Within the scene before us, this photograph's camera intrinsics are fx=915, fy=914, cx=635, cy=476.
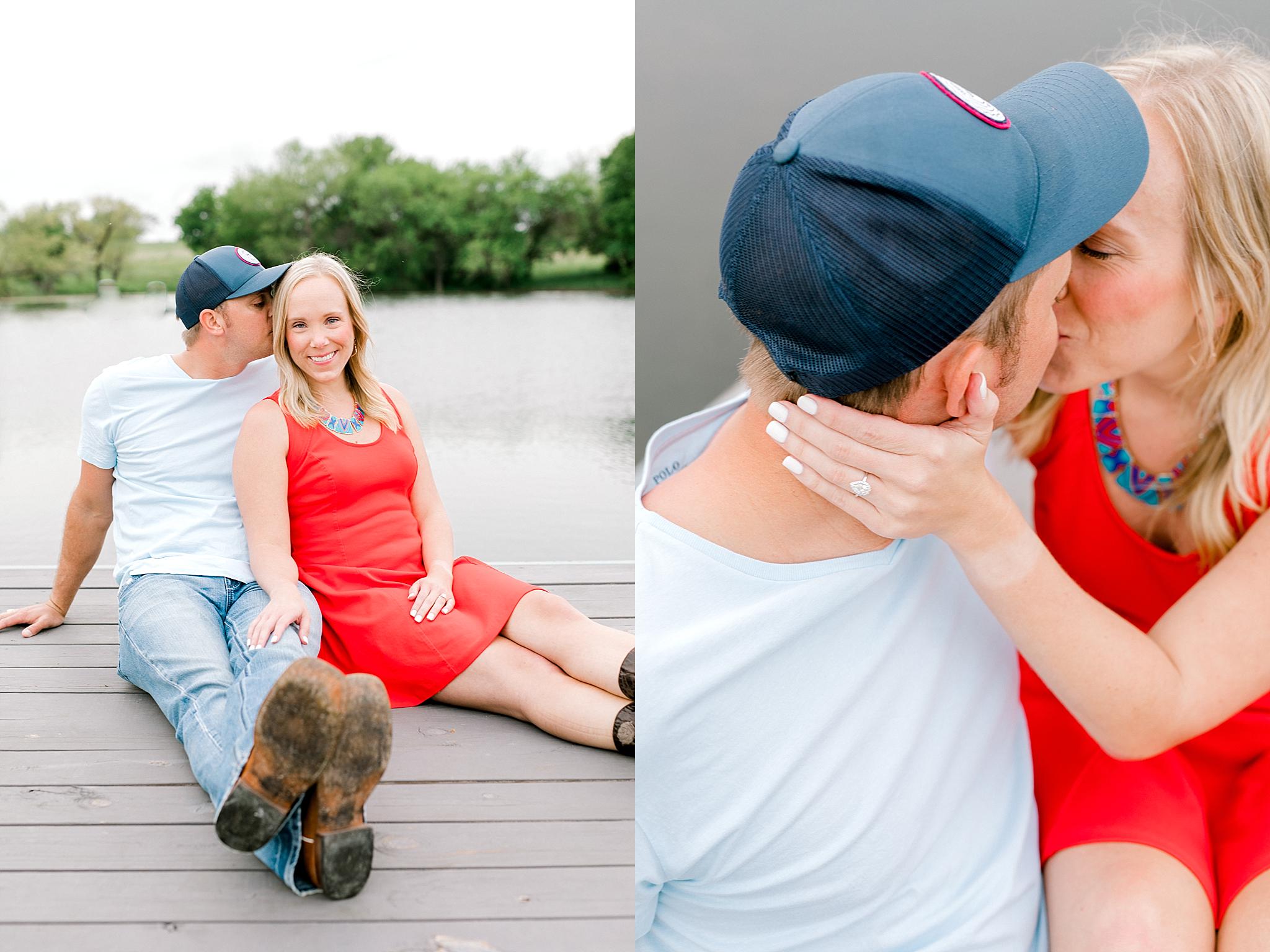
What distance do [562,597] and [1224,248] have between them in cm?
118

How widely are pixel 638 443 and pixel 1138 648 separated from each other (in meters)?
0.57

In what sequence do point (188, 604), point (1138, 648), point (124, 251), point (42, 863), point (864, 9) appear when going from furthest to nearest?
point (124, 251) → point (188, 604) → point (864, 9) → point (42, 863) → point (1138, 648)

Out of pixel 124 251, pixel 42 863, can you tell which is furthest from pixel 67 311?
pixel 42 863

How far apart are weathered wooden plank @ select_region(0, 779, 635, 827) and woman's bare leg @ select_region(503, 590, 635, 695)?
0.19m

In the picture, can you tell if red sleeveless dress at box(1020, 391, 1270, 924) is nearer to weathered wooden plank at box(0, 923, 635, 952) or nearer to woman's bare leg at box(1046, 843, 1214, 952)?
woman's bare leg at box(1046, 843, 1214, 952)

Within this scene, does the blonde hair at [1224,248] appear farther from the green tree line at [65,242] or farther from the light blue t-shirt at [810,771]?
the green tree line at [65,242]

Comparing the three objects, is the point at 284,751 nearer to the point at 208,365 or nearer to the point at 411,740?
the point at 411,740

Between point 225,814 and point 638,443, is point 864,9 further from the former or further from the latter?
point 225,814

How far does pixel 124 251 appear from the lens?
1639 mm

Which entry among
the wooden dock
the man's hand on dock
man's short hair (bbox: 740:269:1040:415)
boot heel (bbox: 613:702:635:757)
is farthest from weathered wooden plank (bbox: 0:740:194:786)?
man's short hair (bbox: 740:269:1040:415)

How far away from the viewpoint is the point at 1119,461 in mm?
833

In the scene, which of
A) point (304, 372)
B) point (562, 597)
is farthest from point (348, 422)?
point (562, 597)

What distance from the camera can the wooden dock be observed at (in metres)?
0.89

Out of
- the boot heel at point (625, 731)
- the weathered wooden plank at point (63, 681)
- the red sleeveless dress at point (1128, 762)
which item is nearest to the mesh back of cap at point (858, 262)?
the red sleeveless dress at point (1128, 762)
